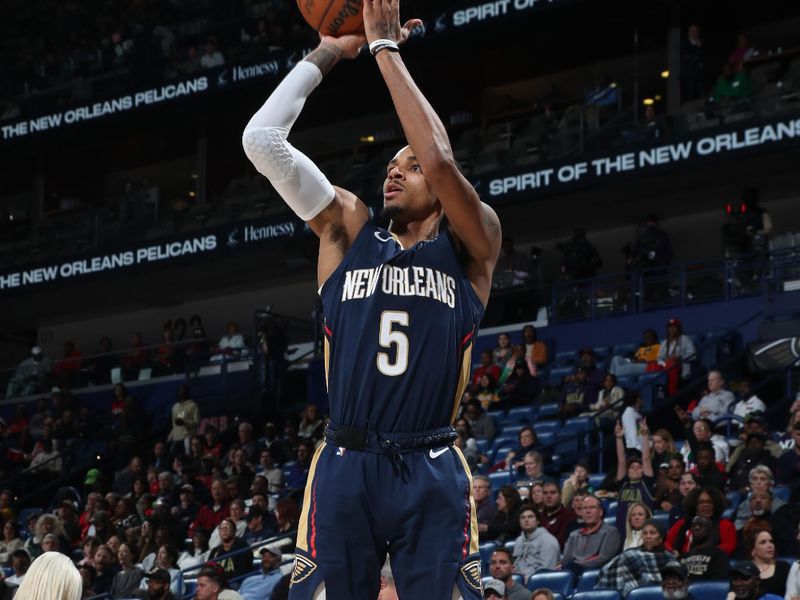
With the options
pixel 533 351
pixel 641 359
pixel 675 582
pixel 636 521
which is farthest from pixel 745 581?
pixel 533 351

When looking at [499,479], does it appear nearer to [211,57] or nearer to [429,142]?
[429,142]

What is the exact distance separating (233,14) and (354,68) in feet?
8.36

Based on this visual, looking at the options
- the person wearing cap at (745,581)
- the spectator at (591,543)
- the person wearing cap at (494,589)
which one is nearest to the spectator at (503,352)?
the spectator at (591,543)

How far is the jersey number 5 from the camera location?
Answer: 3.93 metres

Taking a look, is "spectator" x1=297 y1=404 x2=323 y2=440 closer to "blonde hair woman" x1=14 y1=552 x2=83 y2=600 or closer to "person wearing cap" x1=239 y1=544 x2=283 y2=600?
"person wearing cap" x1=239 y1=544 x2=283 y2=600

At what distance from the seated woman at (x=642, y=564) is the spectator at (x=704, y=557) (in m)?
0.15

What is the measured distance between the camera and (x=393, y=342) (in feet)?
12.9

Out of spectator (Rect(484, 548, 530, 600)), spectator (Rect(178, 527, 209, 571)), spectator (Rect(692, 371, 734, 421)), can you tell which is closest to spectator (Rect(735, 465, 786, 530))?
spectator (Rect(484, 548, 530, 600))

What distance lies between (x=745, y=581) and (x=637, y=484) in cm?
312

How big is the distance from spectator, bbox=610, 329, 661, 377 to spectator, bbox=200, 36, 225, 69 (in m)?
10.1

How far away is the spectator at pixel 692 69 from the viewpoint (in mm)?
19875

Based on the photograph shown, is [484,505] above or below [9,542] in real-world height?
above

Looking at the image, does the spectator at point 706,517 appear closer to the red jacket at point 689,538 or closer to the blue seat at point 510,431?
the red jacket at point 689,538

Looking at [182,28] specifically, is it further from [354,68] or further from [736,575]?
[736,575]
